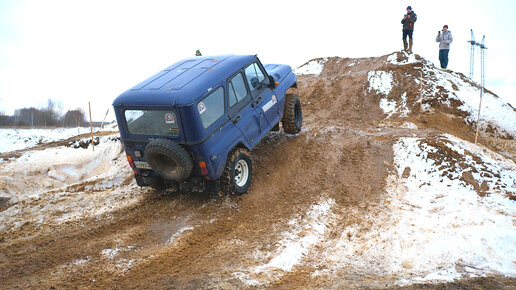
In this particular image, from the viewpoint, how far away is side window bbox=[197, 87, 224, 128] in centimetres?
539

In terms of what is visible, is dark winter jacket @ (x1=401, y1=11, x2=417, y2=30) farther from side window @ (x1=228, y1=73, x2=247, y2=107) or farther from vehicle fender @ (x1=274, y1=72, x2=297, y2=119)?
side window @ (x1=228, y1=73, x2=247, y2=107)

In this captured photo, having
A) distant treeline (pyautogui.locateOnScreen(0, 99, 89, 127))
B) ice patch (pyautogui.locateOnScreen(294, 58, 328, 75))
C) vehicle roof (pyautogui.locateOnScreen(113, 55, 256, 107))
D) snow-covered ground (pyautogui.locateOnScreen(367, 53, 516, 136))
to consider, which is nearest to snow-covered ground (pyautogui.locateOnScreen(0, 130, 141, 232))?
vehicle roof (pyautogui.locateOnScreen(113, 55, 256, 107))

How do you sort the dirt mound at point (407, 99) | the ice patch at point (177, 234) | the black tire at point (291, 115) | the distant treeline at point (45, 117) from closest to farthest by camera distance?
the ice patch at point (177, 234)
the black tire at point (291, 115)
the dirt mound at point (407, 99)
the distant treeline at point (45, 117)

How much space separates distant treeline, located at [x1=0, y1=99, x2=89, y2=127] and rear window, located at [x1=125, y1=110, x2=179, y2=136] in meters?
21.8

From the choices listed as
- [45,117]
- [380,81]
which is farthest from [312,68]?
[45,117]

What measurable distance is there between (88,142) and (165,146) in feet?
20.9

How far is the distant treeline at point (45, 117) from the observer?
25797 millimetres

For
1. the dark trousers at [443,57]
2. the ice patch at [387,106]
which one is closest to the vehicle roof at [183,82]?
the ice patch at [387,106]

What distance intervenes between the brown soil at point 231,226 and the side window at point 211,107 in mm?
1507

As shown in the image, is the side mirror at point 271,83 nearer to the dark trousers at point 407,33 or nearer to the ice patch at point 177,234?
the ice patch at point 177,234

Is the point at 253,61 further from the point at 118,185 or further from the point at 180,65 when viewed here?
the point at 118,185

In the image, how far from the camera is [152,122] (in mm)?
5508

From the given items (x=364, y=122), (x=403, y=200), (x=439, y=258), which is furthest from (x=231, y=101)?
(x=364, y=122)

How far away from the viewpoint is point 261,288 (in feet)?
13.4
